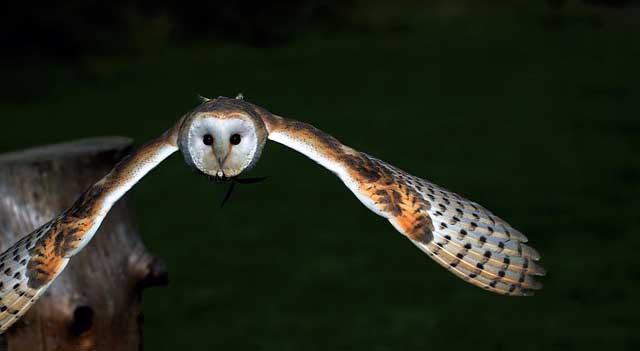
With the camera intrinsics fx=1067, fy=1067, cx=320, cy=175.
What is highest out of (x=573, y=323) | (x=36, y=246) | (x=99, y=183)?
(x=99, y=183)

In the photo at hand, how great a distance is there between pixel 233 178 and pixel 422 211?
15.9 inches

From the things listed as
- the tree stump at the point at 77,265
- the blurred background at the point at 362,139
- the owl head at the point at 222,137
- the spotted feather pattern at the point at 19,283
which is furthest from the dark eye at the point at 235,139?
the blurred background at the point at 362,139

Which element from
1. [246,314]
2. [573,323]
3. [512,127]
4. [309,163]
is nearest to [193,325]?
[246,314]

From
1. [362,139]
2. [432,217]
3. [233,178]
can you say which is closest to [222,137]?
[233,178]

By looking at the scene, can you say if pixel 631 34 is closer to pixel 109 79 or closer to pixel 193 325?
pixel 109 79

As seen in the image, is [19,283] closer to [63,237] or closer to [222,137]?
[63,237]

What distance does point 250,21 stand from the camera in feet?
33.7

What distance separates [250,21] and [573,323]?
6.23 meters

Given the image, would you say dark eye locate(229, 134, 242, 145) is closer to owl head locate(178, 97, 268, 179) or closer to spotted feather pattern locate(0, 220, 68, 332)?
owl head locate(178, 97, 268, 179)

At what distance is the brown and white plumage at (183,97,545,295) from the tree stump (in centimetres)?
66

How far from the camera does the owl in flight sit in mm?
2127

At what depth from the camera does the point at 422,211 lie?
225 centimetres

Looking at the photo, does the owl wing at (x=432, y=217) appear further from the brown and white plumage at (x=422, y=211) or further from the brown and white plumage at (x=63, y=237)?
the brown and white plumage at (x=63, y=237)

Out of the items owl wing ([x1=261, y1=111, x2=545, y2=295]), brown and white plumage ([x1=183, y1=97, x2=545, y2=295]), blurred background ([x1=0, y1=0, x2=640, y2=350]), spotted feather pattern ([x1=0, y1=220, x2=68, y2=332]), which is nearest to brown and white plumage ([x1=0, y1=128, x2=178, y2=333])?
spotted feather pattern ([x1=0, y1=220, x2=68, y2=332])
